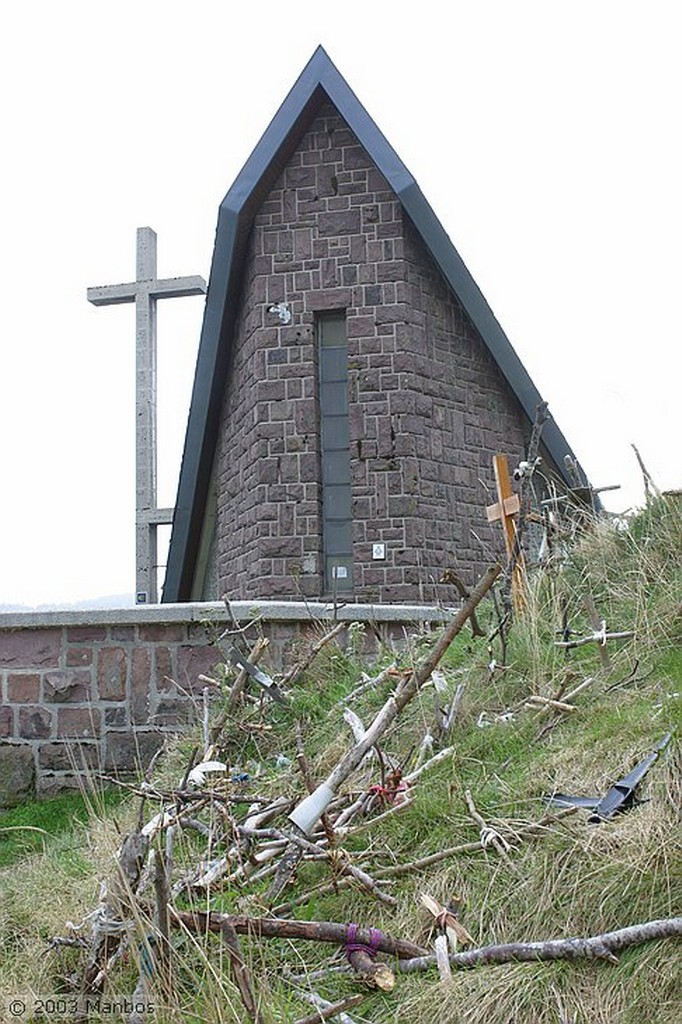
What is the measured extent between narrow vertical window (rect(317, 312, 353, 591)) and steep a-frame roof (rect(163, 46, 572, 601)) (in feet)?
4.04

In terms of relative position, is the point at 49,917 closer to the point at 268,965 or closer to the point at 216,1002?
the point at 268,965

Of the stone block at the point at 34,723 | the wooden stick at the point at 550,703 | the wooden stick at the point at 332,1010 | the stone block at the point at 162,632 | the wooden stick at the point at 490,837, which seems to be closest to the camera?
the wooden stick at the point at 332,1010

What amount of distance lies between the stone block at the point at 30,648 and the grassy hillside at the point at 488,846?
6.17 ft

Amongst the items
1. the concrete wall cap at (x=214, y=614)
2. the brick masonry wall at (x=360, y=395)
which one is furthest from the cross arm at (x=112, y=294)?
the concrete wall cap at (x=214, y=614)

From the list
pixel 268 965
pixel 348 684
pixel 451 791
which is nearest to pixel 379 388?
pixel 348 684

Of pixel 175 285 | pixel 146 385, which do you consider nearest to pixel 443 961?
pixel 146 385

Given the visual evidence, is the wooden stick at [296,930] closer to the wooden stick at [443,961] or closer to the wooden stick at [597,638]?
the wooden stick at [443,961]

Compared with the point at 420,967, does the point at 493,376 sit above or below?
above

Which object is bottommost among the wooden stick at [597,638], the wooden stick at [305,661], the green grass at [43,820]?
the green grass at [43,820]

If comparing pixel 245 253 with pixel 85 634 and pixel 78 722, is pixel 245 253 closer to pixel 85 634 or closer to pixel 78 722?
pixel 85 634

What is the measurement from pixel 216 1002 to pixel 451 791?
154 cm

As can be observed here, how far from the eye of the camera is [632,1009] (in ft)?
10.8

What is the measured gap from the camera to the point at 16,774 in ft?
26.3

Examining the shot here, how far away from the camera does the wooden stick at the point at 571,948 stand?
11.2 feet
